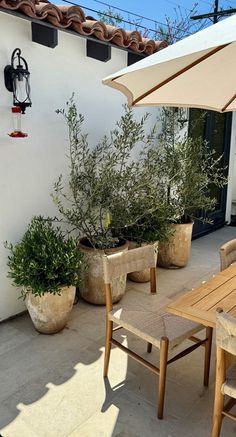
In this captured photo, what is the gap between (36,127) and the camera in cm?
359

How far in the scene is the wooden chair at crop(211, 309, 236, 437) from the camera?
63.6 inches

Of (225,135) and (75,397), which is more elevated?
(225,135)

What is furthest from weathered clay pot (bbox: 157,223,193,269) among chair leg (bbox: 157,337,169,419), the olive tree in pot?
chair leg (bbox: 157,337,169,419)

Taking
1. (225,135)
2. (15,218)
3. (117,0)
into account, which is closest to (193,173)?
(15,218)

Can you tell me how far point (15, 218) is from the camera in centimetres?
354

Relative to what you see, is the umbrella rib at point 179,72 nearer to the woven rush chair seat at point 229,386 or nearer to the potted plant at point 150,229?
the woven rush chair seat at point 229,386

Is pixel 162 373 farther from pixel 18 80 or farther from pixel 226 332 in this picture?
pixel 18 80

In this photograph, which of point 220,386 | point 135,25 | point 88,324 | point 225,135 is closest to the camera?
point 220,386

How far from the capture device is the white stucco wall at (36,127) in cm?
332

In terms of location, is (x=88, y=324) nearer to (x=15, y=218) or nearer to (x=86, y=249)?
(x=86, y=249)

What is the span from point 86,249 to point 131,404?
1.67 metres

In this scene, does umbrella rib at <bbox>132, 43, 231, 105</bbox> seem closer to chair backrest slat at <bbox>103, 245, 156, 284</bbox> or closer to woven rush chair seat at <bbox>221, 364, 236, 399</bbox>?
chair backrest slat at <bbox>103, 245, 156, 284</bbox>

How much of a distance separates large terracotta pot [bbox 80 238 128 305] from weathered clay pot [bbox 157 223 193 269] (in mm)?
1177

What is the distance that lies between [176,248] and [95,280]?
1.62 metres
